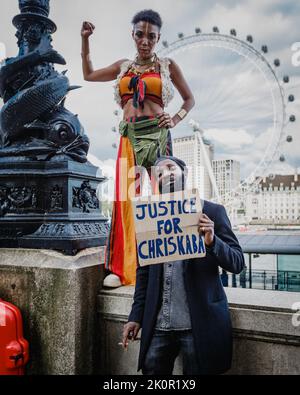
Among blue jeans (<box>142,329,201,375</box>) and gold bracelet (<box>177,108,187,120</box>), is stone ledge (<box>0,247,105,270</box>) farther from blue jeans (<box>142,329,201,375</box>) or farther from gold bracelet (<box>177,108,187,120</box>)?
gold bracelet (<box>177,108,187,120</box>)

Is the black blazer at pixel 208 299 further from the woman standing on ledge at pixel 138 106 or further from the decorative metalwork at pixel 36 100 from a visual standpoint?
the decorative metalwork at pixel 36 100

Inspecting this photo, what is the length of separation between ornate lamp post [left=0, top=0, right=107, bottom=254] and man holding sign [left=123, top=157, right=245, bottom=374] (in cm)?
99

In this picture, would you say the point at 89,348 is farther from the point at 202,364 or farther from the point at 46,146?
the point at 46,146

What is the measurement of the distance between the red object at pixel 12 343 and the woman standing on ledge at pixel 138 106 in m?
0.71

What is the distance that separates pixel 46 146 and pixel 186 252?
177 centimetres

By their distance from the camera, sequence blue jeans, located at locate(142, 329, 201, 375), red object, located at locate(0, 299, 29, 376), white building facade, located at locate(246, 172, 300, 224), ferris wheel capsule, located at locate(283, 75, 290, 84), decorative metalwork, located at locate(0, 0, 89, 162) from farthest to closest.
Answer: white building facade, located at locate(246, 172, 300, 224), ferris wheel capsule, located at locate(283, 75, 290, 84), decorative metalwork, located at locate(0, 0, 89, 162), red object, located at locate(0, 299, 29, 376), blue jeans, located at locate(142, 329, 201, 375)

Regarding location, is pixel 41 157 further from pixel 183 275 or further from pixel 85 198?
pixel 183 275

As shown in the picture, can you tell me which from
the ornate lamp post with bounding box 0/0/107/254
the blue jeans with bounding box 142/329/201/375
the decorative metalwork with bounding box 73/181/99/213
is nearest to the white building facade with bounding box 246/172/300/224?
the decorative metalwork with bounding box 73/181/99/213

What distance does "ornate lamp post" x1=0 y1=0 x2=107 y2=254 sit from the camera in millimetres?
2902

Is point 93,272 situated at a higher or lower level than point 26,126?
lower

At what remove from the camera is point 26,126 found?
10.4 feet

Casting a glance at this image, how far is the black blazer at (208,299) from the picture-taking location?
1.81 metres

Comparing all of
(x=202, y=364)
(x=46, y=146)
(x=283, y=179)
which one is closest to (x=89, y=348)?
(x=202, y=364)

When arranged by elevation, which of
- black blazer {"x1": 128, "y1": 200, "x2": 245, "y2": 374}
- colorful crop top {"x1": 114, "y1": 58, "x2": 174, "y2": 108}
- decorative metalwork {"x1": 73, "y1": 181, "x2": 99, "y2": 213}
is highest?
colorful crop top {"x1": 114, "y1": 58, "x2": 174, "y2": 108}
